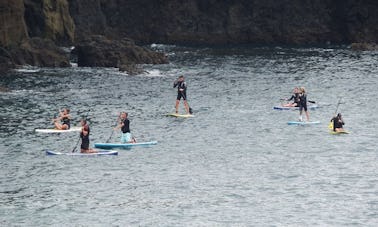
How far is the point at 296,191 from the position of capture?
5066 cm

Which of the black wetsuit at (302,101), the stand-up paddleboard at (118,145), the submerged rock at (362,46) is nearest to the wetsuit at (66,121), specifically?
the stand-up paddleboard at (118,145)

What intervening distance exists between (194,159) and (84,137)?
22.7 ft

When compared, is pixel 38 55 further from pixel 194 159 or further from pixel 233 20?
pixel 194 159

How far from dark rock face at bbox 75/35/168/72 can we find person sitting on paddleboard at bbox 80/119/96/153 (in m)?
49.1

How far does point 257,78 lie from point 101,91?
64.1 ft

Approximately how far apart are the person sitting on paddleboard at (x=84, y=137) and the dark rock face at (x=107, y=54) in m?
49.1

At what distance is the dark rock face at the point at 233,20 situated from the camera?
14912cm

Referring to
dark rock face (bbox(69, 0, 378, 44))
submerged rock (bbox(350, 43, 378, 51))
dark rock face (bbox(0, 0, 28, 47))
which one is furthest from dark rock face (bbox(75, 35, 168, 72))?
dark rock face (bbox(69, 0, 378, 44))

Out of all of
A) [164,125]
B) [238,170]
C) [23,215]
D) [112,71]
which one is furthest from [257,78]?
[23,215]

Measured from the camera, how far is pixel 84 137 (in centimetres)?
5869

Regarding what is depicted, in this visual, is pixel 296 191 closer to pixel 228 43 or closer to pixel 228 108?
pixel 228 108

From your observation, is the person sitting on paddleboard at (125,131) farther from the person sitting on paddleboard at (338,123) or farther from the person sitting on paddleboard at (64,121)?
the person sitting on paddleboard at (338,123)

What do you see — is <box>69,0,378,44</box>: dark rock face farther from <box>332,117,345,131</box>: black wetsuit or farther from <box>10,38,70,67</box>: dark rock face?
<box>332,117,345,131</box>: black wetsuit

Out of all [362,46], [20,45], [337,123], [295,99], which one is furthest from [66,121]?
[362,46]
